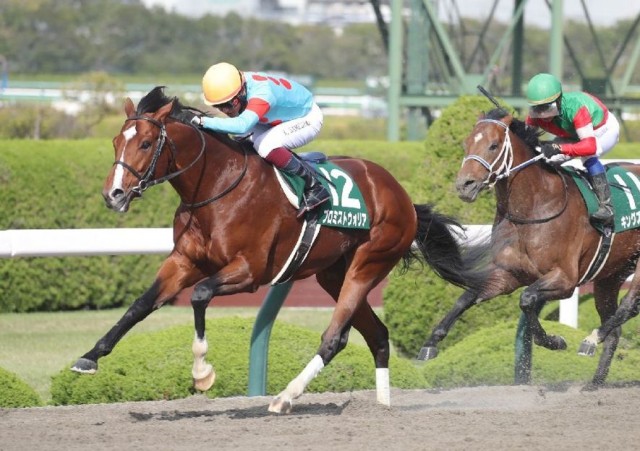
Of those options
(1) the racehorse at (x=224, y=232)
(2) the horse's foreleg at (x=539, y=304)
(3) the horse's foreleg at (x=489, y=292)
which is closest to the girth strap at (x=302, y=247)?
(1) the racehorse at (x=224, y=232)

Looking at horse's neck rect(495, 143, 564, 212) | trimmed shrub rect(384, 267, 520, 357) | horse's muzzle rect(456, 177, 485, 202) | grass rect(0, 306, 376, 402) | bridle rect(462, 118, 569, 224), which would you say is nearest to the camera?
horse's muzzle rect(456, 177, 485, 202)

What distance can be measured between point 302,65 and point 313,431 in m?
53.2

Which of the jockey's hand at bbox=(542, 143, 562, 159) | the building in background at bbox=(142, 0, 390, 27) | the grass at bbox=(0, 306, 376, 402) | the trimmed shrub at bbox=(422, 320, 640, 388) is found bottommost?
the building in background at bbox=(142, 0, 390, 27)

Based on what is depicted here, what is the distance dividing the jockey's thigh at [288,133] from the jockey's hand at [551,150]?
1.31 m

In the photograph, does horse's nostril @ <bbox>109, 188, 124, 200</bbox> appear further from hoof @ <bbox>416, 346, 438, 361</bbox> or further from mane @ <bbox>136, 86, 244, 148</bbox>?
hoof @ <bbox>416, 346, 438, 361</bbox>

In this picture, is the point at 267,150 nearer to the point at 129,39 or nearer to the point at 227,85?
the point at 227,85

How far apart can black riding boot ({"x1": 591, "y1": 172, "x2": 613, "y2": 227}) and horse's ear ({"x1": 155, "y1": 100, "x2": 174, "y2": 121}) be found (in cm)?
254

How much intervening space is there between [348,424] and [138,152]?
1.49 m

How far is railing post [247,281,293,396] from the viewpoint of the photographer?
19.7ft

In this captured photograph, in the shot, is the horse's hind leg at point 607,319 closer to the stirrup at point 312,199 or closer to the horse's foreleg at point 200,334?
the stirrup at point 312,199

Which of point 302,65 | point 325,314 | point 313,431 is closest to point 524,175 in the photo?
point 313,431

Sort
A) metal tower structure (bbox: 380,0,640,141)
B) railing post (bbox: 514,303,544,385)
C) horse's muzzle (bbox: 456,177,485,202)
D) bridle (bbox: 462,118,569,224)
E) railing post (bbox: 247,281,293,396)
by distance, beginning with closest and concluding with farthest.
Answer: railing post (bbox: 247,281,293,396), horse's muzzle (bbox: 456,177,485,202), bridle (bbox: 462,118,569,224), railing post (bbox: 514,303,544,385), metal tower structure (bbox: 380,0,640,141)

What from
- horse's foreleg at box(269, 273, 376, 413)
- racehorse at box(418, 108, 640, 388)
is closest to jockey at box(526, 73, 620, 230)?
racehorse at box(418, 108, 640, 388)

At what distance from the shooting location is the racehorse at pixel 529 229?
6.29 meters
